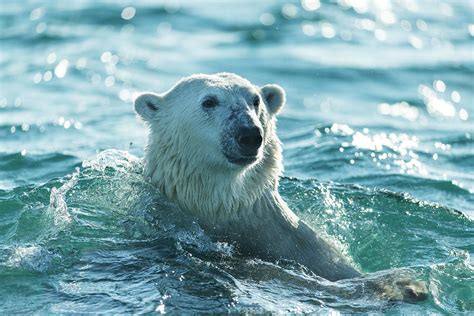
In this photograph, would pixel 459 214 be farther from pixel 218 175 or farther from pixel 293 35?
pixel 293 35

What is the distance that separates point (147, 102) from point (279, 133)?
5.58 metres

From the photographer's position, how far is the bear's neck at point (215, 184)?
296 inches

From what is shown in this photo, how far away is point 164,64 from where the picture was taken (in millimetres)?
17891

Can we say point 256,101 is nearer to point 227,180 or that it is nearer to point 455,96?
point 227,180

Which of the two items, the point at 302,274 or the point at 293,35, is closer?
the point at 302,274

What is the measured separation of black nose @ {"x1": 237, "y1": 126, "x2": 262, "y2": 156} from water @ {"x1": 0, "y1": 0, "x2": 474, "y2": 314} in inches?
37.5

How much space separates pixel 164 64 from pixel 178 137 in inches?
412

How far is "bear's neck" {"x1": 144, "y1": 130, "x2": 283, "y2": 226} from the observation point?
7.52 m

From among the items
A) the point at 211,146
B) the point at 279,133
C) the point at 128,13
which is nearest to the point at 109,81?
the point at 279,133

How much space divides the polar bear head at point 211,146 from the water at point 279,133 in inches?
11.0

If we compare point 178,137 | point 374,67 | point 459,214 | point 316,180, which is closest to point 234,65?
point 374,67

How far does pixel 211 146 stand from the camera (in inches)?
288

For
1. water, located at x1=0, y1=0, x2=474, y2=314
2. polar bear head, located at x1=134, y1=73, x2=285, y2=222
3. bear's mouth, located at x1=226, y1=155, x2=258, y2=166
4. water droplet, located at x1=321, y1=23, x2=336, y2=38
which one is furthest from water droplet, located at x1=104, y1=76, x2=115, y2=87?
bear's mouth, located at x1=226, y1=155, x2=258, y2=166

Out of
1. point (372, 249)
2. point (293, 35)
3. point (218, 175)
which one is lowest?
point (372, 249)
